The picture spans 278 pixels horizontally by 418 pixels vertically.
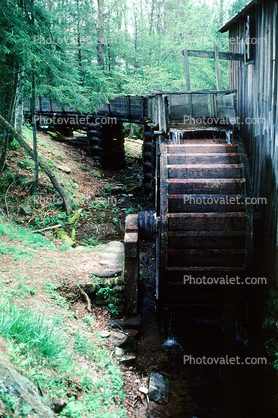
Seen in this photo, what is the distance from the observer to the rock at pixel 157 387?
3.78 metres

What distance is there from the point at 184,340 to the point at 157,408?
4.57ft

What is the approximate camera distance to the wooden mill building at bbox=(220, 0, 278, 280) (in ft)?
15.2

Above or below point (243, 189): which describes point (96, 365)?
below

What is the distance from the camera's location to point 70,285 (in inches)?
198

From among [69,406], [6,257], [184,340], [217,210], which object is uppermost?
[217,210]

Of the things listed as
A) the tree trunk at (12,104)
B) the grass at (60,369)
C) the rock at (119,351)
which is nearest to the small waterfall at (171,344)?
the rock at (119,351)

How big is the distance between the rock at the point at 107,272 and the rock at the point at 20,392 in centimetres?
310

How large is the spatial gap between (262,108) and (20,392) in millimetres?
5014

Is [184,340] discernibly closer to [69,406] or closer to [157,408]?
[157,408]

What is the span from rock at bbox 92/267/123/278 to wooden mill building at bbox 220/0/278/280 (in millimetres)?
2436

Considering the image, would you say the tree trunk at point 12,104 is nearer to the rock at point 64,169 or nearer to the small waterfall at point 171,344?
the rock at point 64,169

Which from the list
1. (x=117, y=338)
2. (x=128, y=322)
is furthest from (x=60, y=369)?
(x=128, y=322)

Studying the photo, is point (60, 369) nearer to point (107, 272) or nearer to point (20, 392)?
point (20, 392)

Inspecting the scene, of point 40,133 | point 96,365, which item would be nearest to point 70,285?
point 96,365
